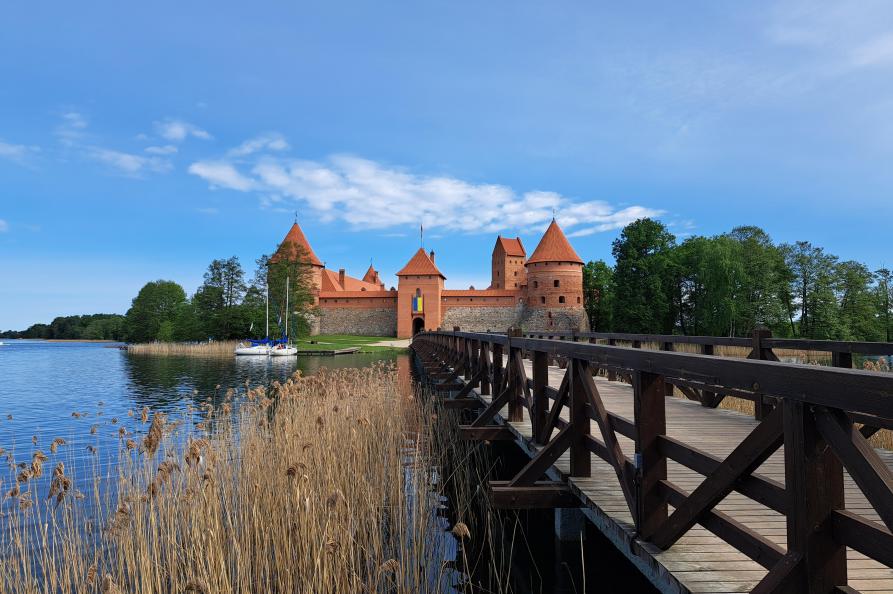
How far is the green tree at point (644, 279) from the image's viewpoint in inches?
1341

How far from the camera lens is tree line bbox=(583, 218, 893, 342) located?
104 feet

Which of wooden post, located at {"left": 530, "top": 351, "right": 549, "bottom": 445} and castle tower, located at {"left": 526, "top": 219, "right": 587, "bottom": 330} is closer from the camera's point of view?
wooden post, located at {"left": 530, "top": 351, "right": 549, "bottom": 445}

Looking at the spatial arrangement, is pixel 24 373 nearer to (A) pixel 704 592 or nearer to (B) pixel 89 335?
(A) pixel 704 592

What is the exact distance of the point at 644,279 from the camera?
3475cm

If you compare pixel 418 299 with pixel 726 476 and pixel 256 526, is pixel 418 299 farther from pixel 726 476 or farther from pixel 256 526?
pixel 726 476

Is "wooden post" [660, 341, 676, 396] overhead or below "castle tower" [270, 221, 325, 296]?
below

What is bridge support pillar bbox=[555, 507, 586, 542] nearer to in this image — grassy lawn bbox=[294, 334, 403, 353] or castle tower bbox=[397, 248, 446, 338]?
grassy lawn bbox=[294, 334, 403, 353]

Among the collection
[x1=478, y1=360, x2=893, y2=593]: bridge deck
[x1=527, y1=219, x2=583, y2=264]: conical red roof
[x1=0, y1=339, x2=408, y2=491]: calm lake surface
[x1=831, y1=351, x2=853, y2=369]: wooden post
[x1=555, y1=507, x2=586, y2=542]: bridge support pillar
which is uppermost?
[x1=527, y1=219, x2=583, y2=264]: conical red roof

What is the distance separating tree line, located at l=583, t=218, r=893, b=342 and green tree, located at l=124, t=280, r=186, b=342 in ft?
138

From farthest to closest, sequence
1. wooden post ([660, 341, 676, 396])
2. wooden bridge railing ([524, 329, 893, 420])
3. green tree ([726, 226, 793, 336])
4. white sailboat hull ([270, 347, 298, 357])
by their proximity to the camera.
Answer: green tree ([726, 226, 793, 336]) < white sailboat hull ([270, 347, 298, 357]) < wooden post ([660, 341, 676, 396]) < wooden bridge railing ([524, 329, 893, 420])

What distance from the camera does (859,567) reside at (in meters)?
2.02

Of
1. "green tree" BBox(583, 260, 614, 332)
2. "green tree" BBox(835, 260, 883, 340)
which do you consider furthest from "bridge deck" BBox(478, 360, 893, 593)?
"green tree" BBox(583, 260, 614, 332)

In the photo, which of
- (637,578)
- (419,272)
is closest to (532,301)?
(419,272)

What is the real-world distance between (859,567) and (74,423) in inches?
431
